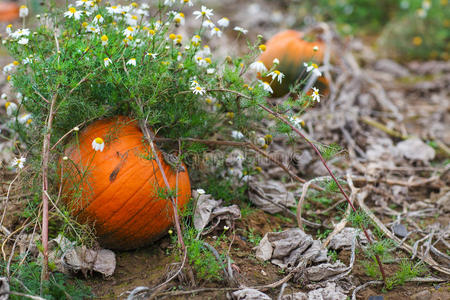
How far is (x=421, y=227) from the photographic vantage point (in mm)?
3373

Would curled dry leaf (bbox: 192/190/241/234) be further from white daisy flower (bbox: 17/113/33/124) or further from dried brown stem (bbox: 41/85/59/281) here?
white daisy flower (bbox: 17/113/33/124)

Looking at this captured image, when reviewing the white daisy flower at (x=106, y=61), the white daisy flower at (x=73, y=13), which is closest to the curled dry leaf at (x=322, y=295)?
the white daisy flower at (x=106, y=61)

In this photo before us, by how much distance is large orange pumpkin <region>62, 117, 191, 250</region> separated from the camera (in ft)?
8.58

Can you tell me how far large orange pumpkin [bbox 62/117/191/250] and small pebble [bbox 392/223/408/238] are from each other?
157cm

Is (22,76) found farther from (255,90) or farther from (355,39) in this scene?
(355,39)

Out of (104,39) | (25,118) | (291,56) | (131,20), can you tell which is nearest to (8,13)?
(291,56)

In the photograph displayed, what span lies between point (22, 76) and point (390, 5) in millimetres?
7209

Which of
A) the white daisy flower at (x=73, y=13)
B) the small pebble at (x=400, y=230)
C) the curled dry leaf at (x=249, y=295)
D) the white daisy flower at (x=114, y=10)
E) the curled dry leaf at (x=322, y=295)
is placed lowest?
the small pebble at (x=400, y=230)

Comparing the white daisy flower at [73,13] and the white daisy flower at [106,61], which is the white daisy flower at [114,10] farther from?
the white daisy flower at [106,61]

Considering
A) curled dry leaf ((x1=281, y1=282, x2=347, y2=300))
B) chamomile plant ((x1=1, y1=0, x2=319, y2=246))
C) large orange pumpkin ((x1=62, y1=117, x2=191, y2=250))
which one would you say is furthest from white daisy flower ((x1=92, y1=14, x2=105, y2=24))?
curled dry leaf ((x1=281, y1=282, x2=347, y2=300))

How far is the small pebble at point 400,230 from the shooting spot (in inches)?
127

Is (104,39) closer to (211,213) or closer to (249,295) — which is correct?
(211,213)

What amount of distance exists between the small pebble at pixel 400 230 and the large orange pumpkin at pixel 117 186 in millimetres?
1573

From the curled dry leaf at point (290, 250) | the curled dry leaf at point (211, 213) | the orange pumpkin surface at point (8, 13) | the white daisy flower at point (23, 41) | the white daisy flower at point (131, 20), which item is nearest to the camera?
the white daisy flower at point (23, 41)
